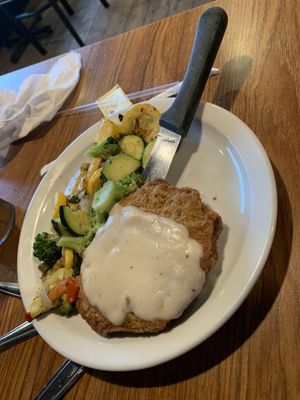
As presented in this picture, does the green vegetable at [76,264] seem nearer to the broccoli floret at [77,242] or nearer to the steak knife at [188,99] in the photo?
the broccoli floret at [77,242]

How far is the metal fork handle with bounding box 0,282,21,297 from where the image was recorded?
1639mm

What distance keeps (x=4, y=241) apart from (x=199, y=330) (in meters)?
1.25

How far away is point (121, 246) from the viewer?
1.15 metres

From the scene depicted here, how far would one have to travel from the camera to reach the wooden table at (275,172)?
42.1 inches

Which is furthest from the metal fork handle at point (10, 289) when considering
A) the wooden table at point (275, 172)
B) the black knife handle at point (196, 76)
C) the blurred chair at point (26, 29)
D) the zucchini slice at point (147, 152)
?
the blurred chair at point (26, 29)

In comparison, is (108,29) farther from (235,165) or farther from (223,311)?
(223,311)

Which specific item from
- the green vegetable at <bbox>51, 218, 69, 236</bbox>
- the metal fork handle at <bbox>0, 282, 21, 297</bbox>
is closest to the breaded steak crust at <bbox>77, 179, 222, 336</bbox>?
the green vegetable at <bbox>51, 218, 69, 236</bbox>

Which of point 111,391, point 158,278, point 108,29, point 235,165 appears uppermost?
point 158,278

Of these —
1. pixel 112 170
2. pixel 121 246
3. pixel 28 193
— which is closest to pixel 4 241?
pixel 28 193

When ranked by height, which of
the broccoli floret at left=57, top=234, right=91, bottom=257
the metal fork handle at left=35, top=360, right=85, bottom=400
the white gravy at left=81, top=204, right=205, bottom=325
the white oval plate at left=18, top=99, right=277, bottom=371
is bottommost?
the metal fork handle at left=35, top=360, right=85, bottom=400

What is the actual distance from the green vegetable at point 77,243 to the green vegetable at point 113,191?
0.13m

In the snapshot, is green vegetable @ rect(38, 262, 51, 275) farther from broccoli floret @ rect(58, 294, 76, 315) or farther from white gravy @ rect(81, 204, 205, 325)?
white gravy @ rect(81, 204, 205, 325)

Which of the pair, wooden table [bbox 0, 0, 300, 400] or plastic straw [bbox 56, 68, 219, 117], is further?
plastic straw [bbox 56, 68, 219, 117]

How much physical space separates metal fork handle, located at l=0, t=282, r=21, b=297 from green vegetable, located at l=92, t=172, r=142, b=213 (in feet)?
1.88
